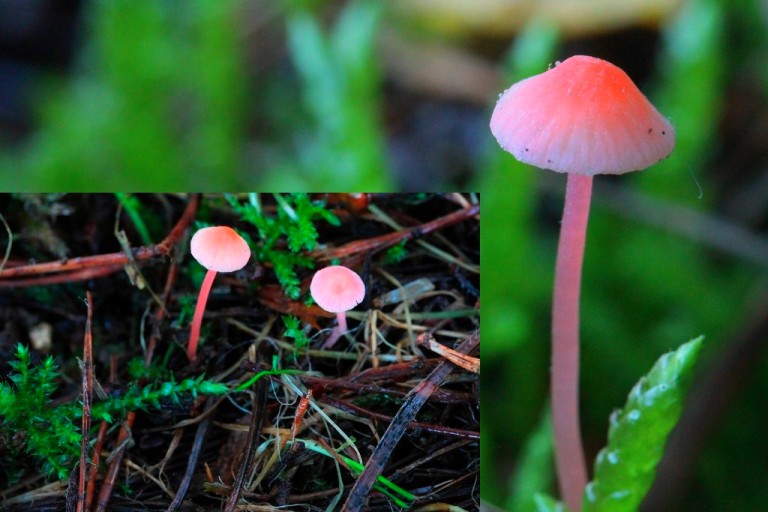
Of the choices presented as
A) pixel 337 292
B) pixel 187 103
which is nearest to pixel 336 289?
pixel 337 292

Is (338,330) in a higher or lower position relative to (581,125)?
lower

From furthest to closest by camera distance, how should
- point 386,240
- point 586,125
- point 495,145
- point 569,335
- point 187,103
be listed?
point 187,103 → point 495,145 → point 386,240 → point 569,335 → point 586,125

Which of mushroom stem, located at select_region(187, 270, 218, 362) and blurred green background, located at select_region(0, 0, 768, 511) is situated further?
blurred green background, located at select_region(0, 0, 768, 511)

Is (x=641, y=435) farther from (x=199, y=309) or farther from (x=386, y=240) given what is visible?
(x=199, y=309)

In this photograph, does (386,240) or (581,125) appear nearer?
(581,125)

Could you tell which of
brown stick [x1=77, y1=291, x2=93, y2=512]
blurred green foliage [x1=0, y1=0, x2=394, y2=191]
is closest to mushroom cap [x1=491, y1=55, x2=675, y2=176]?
brown stick [x1=77, y1=291, x2=93, y2=512]

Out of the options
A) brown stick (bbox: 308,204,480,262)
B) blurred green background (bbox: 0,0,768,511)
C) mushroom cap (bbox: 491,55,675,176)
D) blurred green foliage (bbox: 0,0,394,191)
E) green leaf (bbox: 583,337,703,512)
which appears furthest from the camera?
blurred green foliage (bbox: 0,0,394,191)

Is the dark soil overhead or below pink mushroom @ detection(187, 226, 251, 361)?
below

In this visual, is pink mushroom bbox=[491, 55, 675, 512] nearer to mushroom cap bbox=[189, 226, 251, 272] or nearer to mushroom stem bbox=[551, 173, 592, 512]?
mushroom stem bbox=[551, 173, 592, 512]

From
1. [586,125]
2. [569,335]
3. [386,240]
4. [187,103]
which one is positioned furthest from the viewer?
[187,103]

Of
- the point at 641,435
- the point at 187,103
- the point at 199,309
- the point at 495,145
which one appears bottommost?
the point at 641,435
